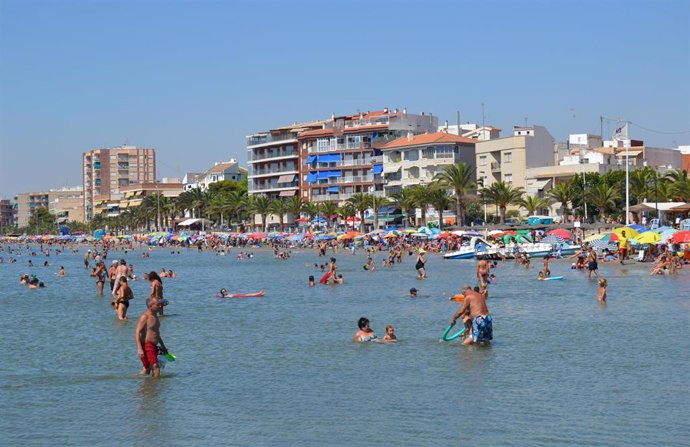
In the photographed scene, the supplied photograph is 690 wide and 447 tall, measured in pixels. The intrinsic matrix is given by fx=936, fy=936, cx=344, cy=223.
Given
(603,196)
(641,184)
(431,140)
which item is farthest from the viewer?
(431,140)

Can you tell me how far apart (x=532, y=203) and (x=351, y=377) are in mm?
64588

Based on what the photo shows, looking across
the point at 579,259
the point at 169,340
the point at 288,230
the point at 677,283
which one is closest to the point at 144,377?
the point at 169,340

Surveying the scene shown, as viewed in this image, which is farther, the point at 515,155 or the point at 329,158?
the point at 329,158

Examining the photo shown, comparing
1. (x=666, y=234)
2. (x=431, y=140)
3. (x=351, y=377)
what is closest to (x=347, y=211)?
(x=431, y=140)

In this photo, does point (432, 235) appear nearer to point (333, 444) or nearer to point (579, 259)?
point (579, 259)

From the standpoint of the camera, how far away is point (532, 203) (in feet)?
260

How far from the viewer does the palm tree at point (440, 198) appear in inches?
3214

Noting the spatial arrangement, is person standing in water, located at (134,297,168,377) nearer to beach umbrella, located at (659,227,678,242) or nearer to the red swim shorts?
the red swim shorts

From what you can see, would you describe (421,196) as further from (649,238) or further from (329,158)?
(649,238)

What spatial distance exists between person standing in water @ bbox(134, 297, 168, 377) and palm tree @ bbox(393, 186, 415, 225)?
69.7m

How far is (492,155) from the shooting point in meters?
88.0

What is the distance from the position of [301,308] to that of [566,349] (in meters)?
12.2

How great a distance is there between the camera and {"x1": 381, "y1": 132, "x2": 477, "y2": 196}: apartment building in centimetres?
9212

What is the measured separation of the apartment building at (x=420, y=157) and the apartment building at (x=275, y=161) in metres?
16.8
